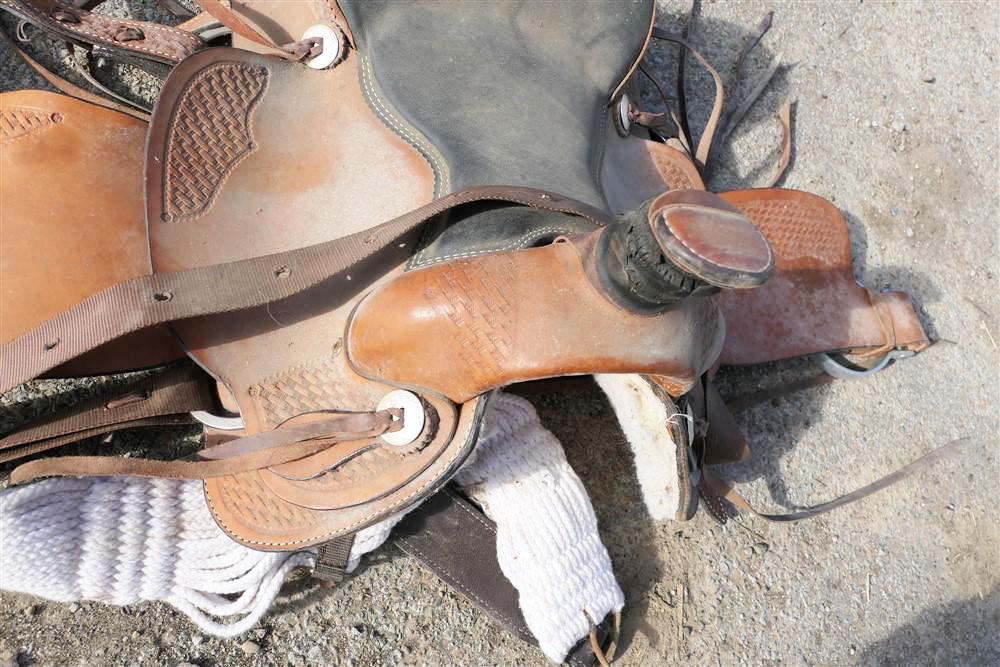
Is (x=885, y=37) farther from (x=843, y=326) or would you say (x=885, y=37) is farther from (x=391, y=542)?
(x=391, y=542)

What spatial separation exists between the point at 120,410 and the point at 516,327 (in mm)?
722

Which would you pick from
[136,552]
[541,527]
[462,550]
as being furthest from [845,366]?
[136,552]

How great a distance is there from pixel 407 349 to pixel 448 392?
0.08 m

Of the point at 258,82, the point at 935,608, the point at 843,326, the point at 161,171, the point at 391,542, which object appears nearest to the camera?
the point at 161,171

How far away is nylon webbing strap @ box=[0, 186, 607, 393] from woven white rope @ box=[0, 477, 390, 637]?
9.9 inches

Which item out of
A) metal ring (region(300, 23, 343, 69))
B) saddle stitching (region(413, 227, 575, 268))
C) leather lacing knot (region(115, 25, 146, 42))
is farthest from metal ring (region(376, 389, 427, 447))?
leather lacing knot (region(115, 25, 146, 42))

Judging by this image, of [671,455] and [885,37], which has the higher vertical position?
[885,37]

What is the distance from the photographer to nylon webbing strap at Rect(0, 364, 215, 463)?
1077mm

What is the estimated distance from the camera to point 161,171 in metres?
0.99

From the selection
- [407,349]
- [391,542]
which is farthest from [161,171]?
[391,542]

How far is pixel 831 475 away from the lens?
170 centimetres

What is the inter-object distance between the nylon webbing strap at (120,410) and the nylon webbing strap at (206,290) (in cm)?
22

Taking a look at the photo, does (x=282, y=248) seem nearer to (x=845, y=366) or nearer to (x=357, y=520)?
(x=357, y=520)

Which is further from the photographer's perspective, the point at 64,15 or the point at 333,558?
the point at 333,558
